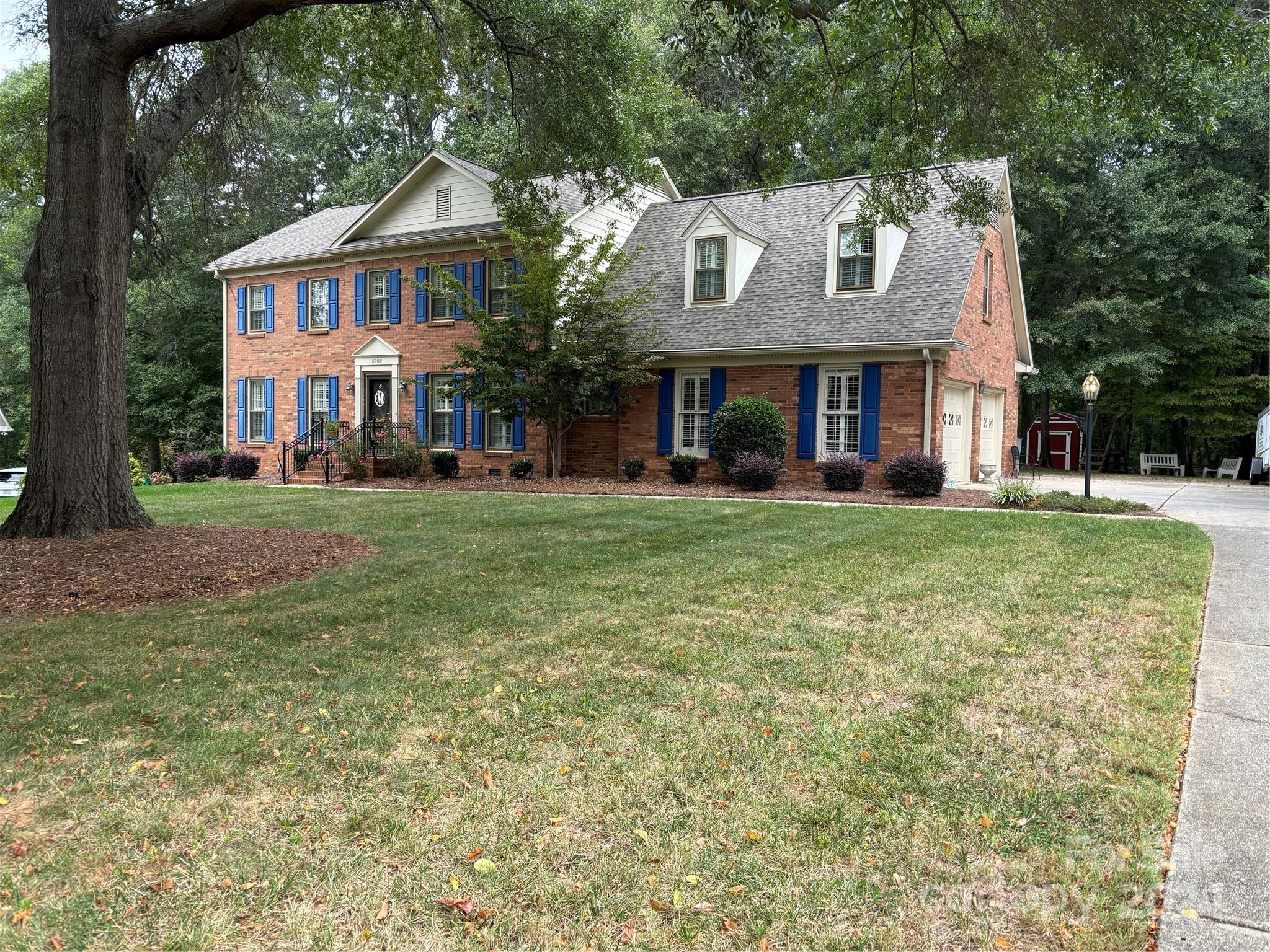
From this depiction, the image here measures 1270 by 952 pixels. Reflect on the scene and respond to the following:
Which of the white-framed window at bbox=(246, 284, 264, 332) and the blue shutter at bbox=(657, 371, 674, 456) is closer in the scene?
the blue shutter at bbox=(657, 371, 674, 456)

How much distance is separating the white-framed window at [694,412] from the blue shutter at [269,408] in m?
11.6

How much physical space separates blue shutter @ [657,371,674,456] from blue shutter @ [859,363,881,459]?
3.84 m

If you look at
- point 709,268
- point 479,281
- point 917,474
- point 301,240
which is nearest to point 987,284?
point 709,268

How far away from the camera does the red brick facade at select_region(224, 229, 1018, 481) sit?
15398 millimetres

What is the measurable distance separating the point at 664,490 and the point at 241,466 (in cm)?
1144

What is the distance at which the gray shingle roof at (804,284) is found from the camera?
15.3 metres

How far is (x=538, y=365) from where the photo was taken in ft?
52.9

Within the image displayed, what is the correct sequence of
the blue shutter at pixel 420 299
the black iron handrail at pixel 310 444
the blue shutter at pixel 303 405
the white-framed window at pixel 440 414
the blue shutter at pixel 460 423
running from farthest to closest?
the blue shutter at pixel 303 405 < the black iron handrail at pixel 310 444 < the blue shutter at pixel 420 299 < the white-framed window at pixel 440 414 < the blue shutter at pixel 460 423

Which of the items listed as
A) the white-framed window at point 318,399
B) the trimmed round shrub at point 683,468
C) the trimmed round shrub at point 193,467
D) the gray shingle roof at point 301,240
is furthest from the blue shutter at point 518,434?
the trimmed round shrub at point 193,467

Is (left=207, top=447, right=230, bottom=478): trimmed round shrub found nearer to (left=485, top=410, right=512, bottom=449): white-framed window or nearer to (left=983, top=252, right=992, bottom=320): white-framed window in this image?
(left=485, top=410, right=512, bottom=449): white-framed window

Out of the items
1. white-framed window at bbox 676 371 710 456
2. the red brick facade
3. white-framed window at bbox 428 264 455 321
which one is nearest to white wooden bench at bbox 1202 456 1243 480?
the red brick facade

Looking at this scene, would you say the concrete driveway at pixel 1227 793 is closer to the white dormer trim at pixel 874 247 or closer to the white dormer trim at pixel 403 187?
the white dormer trim at pixel 874 247

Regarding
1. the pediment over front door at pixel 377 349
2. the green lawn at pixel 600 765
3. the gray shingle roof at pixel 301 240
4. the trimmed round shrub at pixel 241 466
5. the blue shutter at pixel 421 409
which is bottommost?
the green lawn at pixel 600 765

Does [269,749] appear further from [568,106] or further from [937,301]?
[937,301]
